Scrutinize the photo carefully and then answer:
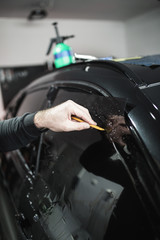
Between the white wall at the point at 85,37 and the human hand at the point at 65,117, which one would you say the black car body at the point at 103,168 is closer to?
the human hand at the point at 65,117

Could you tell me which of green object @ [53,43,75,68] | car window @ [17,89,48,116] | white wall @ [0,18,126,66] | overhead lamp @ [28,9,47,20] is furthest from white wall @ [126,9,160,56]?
overhead lamp @ [28,9,47,20]

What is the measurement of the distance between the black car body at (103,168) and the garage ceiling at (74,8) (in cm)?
131

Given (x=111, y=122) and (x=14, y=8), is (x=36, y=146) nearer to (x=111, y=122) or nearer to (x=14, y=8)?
(x=111, y=122)

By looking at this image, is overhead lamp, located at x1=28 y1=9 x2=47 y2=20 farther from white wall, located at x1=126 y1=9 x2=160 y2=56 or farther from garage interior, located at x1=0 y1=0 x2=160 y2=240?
white wall, located at x1=126 y1=9 x2=160 y2=56

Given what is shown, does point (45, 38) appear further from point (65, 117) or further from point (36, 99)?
point (65, 117)

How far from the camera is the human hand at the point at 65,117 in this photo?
2.75 ft

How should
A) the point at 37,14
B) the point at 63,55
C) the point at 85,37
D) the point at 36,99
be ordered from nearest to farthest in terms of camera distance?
the point at 36,99 → the point at 63,55 → the point at 85,37 → the point at 37,14

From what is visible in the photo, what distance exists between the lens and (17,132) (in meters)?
1.12

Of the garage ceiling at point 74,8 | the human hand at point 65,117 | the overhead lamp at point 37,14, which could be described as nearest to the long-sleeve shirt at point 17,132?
the human hand at point 65,117

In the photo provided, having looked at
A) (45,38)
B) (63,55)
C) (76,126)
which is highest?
(45,38)

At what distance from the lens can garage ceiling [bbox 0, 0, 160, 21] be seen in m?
2.16

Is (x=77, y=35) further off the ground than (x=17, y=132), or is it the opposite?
(x=77, y=35)

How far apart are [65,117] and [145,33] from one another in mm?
1062

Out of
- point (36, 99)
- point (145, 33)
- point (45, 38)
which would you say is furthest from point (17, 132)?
point (45, 38)
